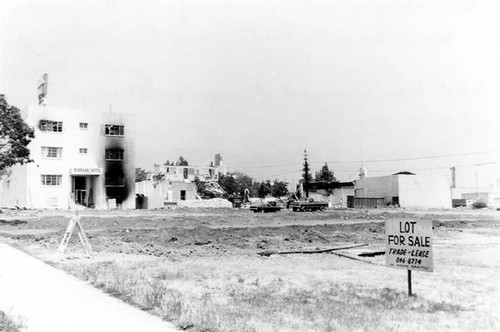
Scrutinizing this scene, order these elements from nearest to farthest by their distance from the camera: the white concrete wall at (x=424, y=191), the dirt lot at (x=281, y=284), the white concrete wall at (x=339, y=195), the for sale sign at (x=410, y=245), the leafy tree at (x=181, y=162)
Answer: the dirt lot at (x=281, y=284)
the for sale sign at (x=410, y=245)
the white concrete wall at (x=424, y=191)
the white concrete wall at (x=339, y=195)
the leafy tree at (x=181, y=162)

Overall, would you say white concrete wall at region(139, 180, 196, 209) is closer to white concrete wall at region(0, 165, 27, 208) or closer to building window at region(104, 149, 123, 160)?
building window at region(104, 149, 123, 160)

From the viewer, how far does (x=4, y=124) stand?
3209 cm

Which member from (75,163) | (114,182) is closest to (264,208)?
→ (114,182)

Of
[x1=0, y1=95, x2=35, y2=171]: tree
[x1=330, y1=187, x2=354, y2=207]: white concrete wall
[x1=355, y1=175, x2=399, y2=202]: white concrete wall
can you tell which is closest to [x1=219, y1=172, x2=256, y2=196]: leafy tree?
[x1=330, y1=187, x2=354, y2=207]: white concrete wall

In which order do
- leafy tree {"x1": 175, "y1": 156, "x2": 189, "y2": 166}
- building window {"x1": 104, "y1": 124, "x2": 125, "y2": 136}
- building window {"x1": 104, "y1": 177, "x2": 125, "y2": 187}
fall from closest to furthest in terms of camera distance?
building window {"x1": 104, "y1": 177, "x2": 125, "y2": 187}, building window {"x1": 104, "y1": 124, "x2": 125, "y2": 136}, leafy tree {"x1": 175, "y1": 156, "x2": 189, "y2": 166}

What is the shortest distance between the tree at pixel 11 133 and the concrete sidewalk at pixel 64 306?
74.7 ft

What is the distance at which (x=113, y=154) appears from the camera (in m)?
59.2

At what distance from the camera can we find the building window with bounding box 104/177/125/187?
191 ft

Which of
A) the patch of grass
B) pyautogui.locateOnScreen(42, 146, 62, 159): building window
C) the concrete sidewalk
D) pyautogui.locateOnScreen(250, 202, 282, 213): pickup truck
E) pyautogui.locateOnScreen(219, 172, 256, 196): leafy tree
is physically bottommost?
the concrete sidewalk

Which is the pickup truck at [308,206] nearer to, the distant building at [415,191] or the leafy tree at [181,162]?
the distant building at [415,191]

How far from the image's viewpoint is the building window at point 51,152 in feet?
178

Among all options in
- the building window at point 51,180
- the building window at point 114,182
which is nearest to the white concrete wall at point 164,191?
the building window at point 114,182

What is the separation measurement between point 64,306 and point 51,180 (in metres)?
49.2

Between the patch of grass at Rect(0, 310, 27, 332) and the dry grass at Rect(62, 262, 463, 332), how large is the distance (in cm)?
188
